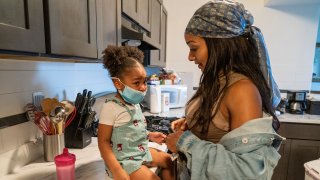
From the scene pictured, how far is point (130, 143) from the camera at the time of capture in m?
0.90

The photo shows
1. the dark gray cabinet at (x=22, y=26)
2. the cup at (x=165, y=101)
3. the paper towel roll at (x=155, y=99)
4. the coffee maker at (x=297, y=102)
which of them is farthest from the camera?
the coffee maker at (x=297, y=102)

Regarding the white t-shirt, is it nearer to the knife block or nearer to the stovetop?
the knife block

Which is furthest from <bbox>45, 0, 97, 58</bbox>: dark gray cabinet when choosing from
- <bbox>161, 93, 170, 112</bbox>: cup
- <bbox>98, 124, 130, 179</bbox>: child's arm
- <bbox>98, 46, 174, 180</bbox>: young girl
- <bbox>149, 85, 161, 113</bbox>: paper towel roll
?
<bbox>161, 93, 170, 112</bbox>: cup

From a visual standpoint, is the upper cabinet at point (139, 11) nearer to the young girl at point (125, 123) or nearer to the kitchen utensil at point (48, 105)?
the young girl at point (125, 123)

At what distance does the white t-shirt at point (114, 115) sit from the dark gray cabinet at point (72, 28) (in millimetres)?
241

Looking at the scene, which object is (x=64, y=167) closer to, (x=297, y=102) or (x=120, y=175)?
(x=120, y=175)

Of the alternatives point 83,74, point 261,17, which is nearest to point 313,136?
point 261,17

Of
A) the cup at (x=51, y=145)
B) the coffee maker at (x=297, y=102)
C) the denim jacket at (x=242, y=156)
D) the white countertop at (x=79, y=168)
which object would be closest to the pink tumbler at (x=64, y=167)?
the white countertop at (x=79, y=168)

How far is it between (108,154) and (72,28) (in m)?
0.50

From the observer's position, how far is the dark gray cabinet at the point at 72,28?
2.21ft

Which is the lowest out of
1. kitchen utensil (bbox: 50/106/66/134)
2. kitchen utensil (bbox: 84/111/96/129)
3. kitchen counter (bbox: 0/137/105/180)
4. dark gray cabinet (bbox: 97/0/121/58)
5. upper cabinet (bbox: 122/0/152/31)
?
kitchen counter (bbox: 0/137/105/180)

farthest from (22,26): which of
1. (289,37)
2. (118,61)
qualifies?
(289,37)

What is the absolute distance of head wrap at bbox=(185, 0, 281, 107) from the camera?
678 millimetres

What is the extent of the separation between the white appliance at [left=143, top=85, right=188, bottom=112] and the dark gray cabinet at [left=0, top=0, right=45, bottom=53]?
4.68 feet
